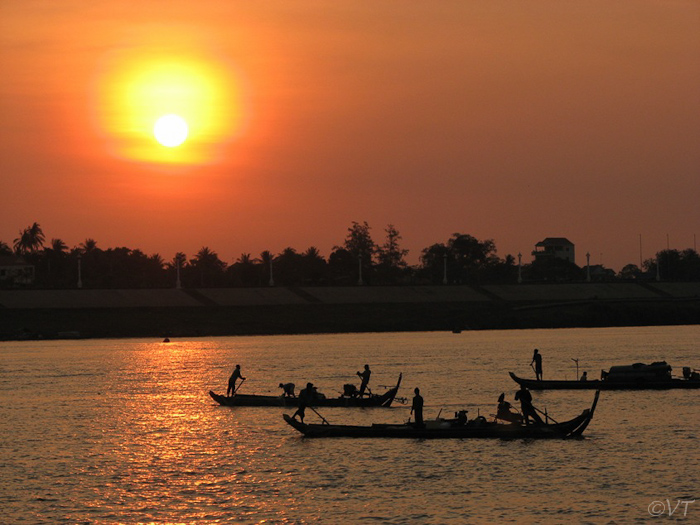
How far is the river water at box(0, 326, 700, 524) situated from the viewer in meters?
35.8

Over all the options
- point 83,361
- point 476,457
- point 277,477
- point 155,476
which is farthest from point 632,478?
point 83,361

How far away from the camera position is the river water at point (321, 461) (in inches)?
1407

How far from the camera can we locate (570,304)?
606ft

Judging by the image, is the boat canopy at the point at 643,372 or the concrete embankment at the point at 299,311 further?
the concrete embankment at the point at 299,311

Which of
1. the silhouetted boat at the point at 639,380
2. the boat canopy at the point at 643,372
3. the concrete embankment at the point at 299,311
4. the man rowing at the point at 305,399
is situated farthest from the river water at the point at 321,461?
the concrete embankment at the point at 299,311

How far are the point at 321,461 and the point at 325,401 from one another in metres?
17.1

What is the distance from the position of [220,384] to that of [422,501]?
47.0m

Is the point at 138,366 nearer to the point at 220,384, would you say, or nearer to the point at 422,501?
the point at 220,384

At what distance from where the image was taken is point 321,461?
44.8 metres

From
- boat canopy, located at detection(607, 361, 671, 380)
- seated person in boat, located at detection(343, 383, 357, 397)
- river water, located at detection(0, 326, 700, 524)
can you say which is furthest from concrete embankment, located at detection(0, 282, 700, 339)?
seated person in boat, located at detection(343, 383, 357, 397)

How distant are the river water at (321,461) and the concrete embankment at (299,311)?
76132 mm

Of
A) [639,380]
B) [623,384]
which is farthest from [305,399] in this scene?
[639,380]

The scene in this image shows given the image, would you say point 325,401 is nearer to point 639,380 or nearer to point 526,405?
point 526,405

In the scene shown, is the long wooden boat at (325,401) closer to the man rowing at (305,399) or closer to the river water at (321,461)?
the river water at (321,461)
